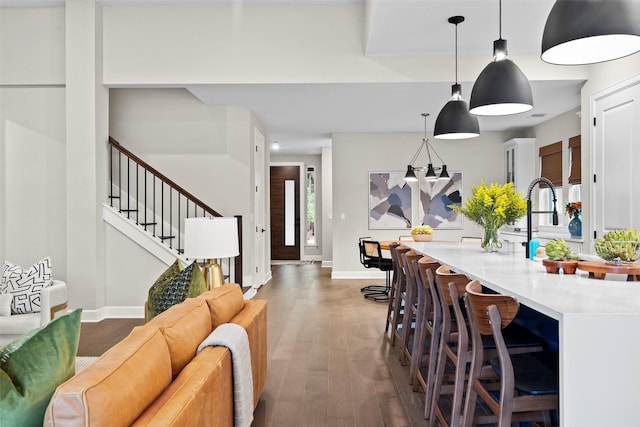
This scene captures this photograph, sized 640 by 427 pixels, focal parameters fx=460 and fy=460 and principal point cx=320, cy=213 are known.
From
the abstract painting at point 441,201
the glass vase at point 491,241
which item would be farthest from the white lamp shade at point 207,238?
the abstract painting at point 441,201

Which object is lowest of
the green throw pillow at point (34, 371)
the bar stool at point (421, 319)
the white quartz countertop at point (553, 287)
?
the bar stool at point (421, 319)

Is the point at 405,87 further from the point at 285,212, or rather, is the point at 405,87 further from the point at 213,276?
the point at 285,212

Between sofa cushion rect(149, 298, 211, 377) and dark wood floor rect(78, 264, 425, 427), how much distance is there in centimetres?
92

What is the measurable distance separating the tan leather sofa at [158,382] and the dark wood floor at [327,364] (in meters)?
0.96

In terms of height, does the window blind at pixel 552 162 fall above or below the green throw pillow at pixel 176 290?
above

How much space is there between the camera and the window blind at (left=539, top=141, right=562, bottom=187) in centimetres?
681

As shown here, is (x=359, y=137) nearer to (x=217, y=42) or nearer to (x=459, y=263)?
(x=217, y=42)

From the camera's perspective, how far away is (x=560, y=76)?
5.03 m

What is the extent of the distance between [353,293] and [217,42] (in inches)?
151

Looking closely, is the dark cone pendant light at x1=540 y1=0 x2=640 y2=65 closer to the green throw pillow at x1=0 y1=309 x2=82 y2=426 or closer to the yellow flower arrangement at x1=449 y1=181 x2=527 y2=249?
the yellow flower arrangement at x1=449 y1=181 x2=527 y2=249

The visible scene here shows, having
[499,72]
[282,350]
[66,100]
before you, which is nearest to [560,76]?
[499,72]

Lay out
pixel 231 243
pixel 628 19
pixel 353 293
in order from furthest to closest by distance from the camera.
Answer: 1. pixel 353 293
2. pixel 231 243
3. pixel 628 19

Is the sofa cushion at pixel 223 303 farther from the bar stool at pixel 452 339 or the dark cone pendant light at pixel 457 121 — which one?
the dark cone pendant light at pixel 457 121

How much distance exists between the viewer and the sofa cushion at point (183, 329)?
1.69 m
